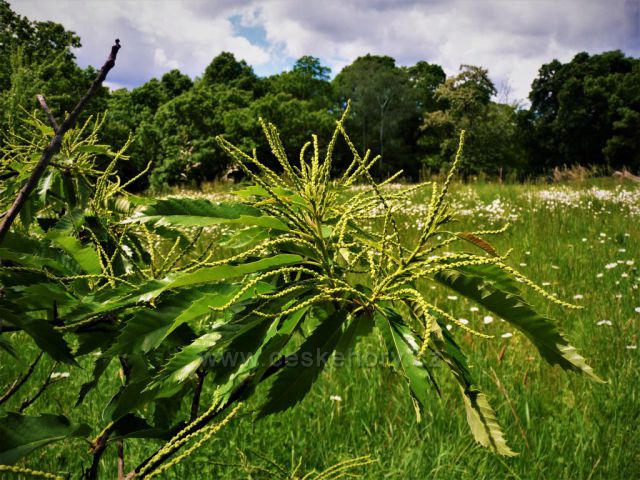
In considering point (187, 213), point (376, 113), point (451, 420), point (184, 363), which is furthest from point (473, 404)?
point (376, 113)

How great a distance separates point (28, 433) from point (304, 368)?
44 cm

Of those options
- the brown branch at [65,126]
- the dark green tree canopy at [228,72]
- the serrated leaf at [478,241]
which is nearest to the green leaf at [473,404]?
the serrated leaf at [478,241]

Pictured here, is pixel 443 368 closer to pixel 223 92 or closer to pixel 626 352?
pixel 626 352

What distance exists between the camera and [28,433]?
2.34 ft

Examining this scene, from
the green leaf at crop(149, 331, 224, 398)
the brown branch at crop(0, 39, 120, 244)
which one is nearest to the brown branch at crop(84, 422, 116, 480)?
the green leaf at crop(149, 331, 224, 398)

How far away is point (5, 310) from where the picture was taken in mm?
727

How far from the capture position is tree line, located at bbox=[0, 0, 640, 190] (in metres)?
23.0

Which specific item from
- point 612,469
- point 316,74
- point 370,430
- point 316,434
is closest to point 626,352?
point 612,469

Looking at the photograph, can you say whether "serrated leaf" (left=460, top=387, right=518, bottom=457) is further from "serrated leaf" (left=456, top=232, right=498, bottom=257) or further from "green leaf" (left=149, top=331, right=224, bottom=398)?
"green leaf" (left=149, top=331, right=224, bottom=398)

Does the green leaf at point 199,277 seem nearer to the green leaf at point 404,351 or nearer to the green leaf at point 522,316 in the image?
the green leaf at point 404,351

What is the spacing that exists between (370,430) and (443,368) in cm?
63

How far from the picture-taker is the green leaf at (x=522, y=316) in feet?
2.20

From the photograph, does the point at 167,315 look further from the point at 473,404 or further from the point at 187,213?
the point at 473,404

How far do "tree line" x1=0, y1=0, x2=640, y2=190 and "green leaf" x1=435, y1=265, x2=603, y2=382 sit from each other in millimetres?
21550
